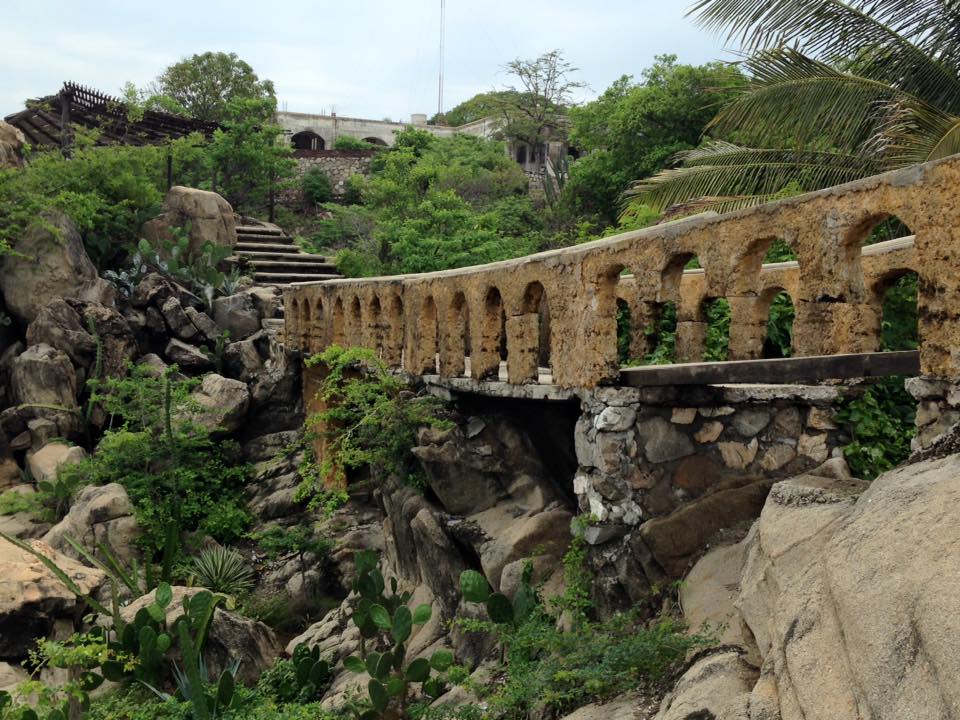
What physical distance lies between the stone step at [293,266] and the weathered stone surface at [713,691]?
63.7 ft

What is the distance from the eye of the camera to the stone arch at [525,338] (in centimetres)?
852

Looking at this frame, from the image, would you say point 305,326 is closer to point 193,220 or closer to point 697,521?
point 193,220

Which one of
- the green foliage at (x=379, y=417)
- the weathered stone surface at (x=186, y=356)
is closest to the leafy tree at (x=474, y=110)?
the weathered stone surface at (x=186, y=356)

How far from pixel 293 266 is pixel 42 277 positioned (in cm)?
610

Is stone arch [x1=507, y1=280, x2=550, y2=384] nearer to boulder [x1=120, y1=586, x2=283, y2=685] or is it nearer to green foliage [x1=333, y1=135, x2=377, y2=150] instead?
boulder [x1=120, y1=586, x2=283, y2=685]

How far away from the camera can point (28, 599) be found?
11500mm

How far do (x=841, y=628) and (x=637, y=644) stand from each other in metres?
2.14

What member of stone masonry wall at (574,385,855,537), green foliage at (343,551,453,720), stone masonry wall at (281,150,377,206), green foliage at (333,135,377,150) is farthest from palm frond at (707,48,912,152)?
green foliage at (333,135,377,150)

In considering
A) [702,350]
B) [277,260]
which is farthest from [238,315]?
[702,350]

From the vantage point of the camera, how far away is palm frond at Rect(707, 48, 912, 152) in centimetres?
1179

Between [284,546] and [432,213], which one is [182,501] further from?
[432,213]

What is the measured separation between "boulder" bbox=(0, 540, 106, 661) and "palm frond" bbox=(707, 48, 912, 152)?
31.5ft

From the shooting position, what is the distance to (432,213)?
70.9 ft

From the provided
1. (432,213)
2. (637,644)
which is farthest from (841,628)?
(432,213)
